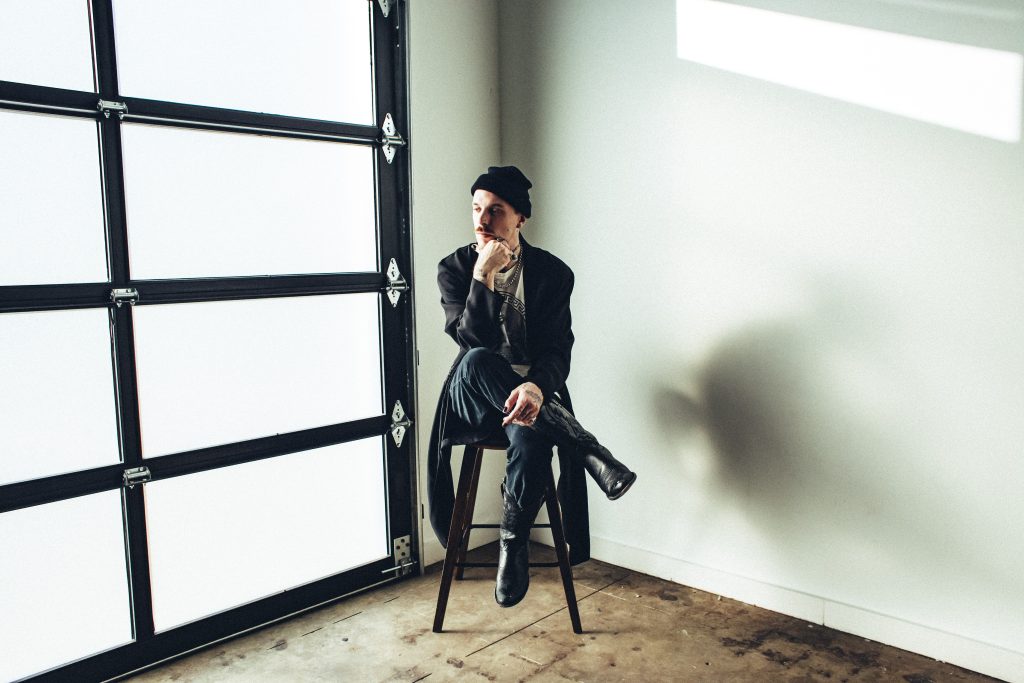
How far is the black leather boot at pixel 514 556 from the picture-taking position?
7.99 ft

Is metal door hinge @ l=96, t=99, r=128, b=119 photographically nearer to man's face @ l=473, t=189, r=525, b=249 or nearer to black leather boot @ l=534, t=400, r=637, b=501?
man's face @ l=473, t=189, r=525, b=249

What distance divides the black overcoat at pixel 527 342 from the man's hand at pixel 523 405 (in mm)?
119

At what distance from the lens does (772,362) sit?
283 cm

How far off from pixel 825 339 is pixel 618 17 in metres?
1.42

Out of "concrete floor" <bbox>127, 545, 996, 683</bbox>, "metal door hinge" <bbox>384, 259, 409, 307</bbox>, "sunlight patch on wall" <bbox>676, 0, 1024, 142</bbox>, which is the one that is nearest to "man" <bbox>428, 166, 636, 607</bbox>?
"concrete floor" <bbox>127, 545, 996, 683</bbox>

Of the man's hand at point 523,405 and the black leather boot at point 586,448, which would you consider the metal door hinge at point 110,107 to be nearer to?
the man's hand at point 523,405

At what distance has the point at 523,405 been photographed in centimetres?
246

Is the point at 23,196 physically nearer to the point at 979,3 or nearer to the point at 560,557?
the point at 560,557

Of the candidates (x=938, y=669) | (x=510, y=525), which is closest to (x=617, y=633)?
(x=510, y=525)

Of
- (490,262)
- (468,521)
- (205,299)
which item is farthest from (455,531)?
(205,299)

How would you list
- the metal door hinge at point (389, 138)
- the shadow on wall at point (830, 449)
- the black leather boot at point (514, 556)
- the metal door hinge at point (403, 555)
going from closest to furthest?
the black leather boot at point (514, 556), the shadow on wall at point (830, 449), the metal door hinge at point (389, 138), the metal door hinge at point (403, 555)

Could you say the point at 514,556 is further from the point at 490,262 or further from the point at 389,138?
the point at 389,138

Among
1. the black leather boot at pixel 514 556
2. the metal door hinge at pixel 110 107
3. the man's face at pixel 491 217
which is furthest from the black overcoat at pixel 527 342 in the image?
the metal door hinge at pixel 110 107

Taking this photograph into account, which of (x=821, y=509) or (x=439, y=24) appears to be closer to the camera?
(x=821, y=509)
